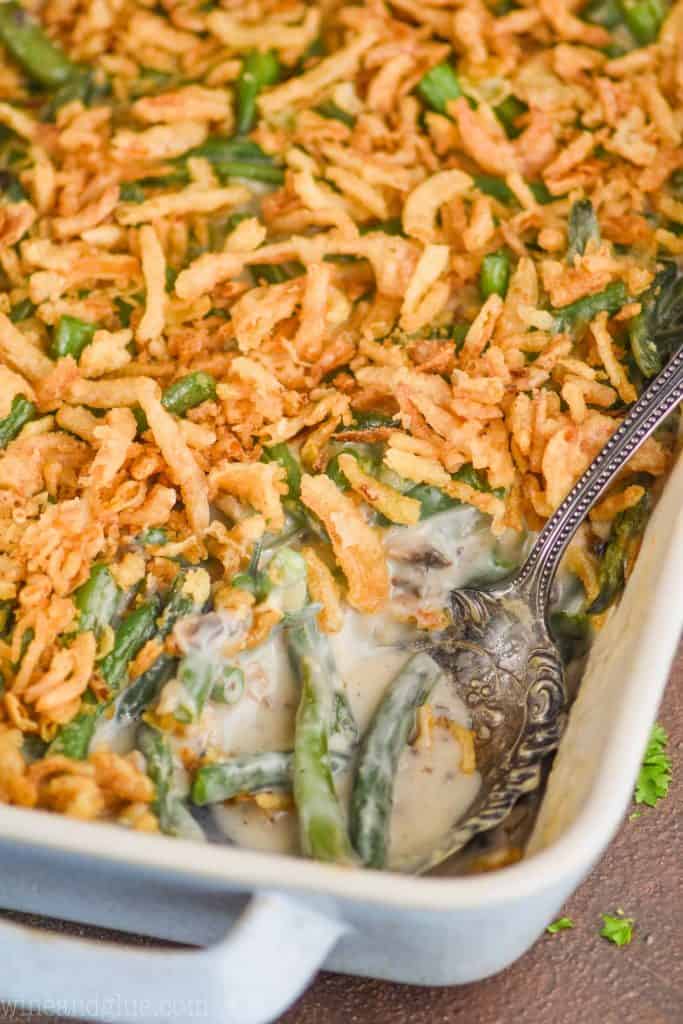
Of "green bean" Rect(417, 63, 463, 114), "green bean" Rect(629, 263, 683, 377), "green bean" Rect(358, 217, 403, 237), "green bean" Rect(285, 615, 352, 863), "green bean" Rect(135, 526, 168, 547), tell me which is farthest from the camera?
"green bean" Rect(417, 63, 463, 114)

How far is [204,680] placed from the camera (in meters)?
1.96

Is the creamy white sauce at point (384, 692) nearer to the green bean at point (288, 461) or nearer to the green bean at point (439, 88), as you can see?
the green bean at point (288, 461)

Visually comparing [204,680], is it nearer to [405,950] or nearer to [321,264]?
[405,950]

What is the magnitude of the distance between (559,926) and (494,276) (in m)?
1.29

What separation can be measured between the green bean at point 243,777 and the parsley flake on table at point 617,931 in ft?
1.96

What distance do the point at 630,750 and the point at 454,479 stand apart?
0.74 metres

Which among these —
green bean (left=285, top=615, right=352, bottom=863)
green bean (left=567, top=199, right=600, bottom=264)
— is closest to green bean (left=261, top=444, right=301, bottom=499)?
green bean (left=285, top=615, right=352, bottom=863)

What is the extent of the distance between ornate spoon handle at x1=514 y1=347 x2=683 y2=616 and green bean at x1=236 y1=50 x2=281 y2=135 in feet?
4.24

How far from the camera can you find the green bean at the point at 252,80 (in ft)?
9.53

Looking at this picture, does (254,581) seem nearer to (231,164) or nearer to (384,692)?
(384,692)

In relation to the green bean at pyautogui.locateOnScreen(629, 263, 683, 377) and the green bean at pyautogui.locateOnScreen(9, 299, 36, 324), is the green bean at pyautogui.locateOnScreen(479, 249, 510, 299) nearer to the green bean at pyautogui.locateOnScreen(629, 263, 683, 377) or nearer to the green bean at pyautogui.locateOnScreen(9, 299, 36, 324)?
the green bean at pyautogui.locateOnScreen(629, 263, 683, 377)

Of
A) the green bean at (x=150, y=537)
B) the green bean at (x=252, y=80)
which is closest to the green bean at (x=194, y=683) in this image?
the green bean at (x=150, y=537)

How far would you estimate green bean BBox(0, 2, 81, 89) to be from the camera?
3.16 metres

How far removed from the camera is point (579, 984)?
1948 mm
